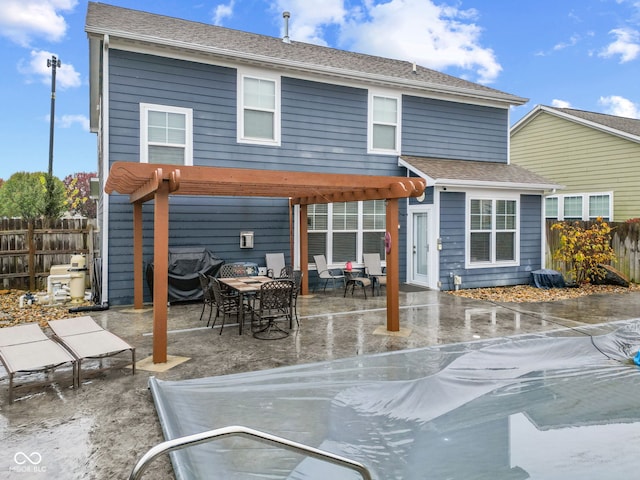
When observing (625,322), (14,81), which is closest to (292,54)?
(625,322)

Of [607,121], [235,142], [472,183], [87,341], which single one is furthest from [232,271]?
[607,121]

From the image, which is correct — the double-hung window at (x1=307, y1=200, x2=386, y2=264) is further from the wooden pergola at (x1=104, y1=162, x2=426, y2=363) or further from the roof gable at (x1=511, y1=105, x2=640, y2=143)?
the roof gable at (x1=511, y1=105, x2=640, y2=143)

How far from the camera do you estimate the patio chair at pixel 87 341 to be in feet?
14.2

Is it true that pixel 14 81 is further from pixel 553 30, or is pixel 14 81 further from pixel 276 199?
pixel 553 30

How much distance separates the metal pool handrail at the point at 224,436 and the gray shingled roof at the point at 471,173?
8.33 m

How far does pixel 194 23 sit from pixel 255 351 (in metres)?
9.85

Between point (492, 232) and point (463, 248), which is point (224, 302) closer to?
point (463, 248)

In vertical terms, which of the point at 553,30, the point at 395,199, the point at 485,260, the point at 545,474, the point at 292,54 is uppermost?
the point at 553,30

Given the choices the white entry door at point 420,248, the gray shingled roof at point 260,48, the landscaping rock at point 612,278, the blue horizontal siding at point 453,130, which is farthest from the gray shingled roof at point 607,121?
the white entry door at point 420,248

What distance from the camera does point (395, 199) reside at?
6293mm

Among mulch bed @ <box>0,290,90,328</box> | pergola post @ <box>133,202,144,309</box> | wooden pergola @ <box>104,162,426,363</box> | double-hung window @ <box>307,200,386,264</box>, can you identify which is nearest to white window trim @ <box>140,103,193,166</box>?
wooden pergola @ <box>104,162,426,363</box>

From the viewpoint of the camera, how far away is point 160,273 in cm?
495

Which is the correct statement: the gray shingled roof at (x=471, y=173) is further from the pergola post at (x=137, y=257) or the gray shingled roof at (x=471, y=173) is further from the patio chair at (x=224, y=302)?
the pergola post at (x=137, y=257)

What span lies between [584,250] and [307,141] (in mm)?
7853
